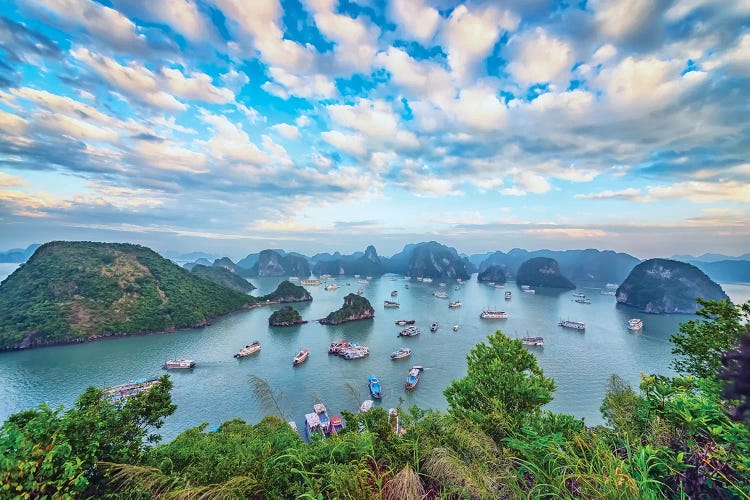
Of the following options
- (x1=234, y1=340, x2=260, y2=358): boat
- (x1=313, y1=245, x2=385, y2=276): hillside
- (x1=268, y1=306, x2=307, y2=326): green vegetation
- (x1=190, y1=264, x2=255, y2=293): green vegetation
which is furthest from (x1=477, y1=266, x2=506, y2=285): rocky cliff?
(x1=234, y1=340, x2=260, y2=358): boat

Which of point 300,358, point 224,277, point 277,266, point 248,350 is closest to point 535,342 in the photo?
point 300,358

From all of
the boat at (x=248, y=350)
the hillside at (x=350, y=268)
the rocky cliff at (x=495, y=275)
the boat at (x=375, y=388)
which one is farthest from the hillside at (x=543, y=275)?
the boat at (x=248, y=350)

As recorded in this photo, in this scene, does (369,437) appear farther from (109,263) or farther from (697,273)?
(697,273)

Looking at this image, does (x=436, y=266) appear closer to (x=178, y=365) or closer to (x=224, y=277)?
(x=224, y=277)

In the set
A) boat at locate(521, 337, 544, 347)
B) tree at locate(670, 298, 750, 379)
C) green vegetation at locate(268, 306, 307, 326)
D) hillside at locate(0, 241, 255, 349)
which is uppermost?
tree at locate(670, 298, 750, 379)

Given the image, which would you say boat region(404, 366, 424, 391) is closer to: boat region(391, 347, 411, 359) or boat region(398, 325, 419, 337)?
boat region(391, 347, 411, 359)

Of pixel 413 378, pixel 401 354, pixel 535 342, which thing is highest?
pixel 413 378
